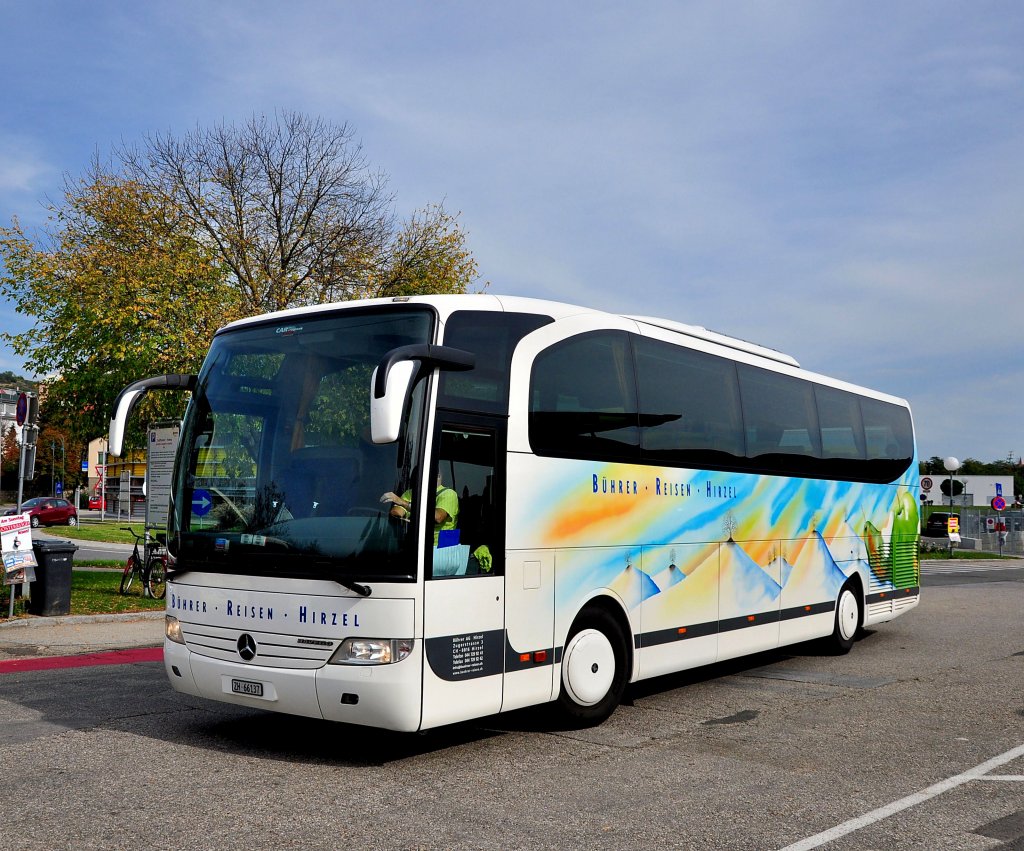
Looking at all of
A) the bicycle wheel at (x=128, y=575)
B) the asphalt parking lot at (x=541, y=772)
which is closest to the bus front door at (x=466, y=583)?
the asphalt parking lot at (x=541, y=772)

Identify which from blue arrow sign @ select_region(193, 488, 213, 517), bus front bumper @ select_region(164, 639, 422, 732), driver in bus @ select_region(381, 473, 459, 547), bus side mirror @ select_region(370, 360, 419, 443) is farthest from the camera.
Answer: blue arrow sign @ select_region(193, 488, 213, 517)

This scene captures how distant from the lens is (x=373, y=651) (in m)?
6.42

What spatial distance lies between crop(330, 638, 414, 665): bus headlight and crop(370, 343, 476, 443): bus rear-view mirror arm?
4.54 ft

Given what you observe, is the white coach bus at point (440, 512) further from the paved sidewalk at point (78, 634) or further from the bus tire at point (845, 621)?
the paved sidewalk at point (78, 634)

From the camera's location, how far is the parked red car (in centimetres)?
4850

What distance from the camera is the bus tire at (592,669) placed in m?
7.73

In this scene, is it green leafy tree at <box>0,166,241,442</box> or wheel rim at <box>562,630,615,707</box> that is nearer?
wheel rim at <box>562,630,615,707</box>

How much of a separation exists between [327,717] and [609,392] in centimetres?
341

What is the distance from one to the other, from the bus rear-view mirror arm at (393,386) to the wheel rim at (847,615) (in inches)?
315

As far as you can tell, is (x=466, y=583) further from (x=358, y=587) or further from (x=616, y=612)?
(x=616, y=612)

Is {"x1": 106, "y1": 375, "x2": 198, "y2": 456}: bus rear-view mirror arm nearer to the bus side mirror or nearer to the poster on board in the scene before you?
the bus side mirror

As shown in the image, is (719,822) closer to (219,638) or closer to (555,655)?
(555,655)

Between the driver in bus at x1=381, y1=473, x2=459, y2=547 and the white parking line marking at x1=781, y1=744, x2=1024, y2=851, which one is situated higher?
the driver in bus at x1=381, y1=473, x2=459, y2=547

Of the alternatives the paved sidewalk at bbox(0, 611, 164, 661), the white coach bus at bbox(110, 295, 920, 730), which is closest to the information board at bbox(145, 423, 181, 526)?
the paved sidewalk at bbox(0, 611, 164, 661)
